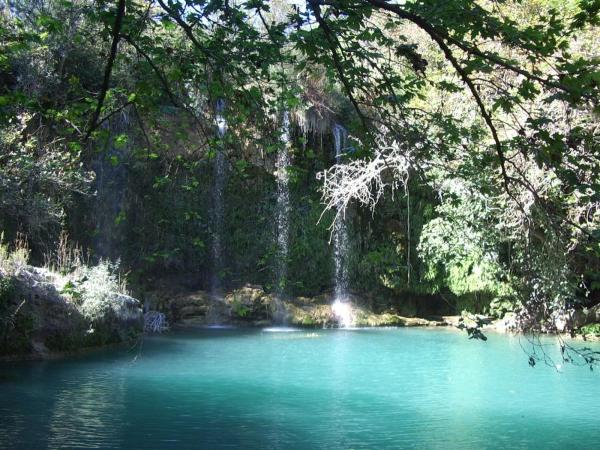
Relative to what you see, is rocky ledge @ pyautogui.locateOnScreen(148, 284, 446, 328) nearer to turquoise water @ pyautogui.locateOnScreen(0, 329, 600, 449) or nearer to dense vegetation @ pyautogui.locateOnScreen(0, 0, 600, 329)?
dense vegetation @ pyautogui.locateOnScreen(0, 0, 600, 329)

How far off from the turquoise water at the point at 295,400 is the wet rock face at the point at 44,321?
406 millimetres

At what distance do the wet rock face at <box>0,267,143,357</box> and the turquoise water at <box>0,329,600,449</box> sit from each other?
41 centimetres

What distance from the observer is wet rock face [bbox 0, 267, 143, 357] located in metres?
9.12

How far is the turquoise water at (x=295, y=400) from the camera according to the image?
5.79 metres

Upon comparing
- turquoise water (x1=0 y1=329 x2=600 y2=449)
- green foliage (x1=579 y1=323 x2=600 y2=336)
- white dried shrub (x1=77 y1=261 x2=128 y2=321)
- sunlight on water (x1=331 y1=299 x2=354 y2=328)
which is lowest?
turquoise water (x1=0 y1=329 x2=600 y2=449)

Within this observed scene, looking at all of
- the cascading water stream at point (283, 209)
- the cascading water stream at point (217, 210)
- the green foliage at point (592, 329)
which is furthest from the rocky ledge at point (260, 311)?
the green foliage at point (592, 329)

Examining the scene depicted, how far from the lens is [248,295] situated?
1541 centimetres

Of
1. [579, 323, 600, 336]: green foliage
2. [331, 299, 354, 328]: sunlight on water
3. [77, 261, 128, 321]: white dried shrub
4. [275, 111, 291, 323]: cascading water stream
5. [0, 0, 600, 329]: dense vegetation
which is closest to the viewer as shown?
[0, 0, 600, 329]: dense vegetation

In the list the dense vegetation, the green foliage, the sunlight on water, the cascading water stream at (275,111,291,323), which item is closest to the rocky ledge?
the sunlight on water

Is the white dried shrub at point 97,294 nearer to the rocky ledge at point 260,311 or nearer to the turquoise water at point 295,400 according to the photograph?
the turquoise water at point 295,400

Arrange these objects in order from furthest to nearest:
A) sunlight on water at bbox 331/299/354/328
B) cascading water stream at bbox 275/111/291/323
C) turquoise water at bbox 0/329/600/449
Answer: cascading water stream at bbox 275/111/291/323
sunlight on water at bbox 331/299/354/328
turquoise water at bbox 0/329/600/449

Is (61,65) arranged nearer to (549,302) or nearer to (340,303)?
(340,303)

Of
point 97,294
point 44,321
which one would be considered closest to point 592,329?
point 97,294

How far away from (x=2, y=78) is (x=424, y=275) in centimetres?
1097
